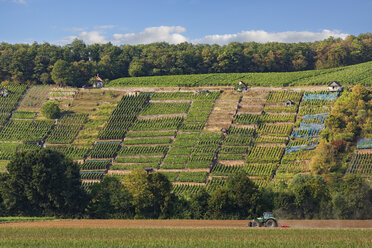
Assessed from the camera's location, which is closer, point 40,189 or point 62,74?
point 40,189

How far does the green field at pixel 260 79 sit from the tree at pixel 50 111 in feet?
67.4

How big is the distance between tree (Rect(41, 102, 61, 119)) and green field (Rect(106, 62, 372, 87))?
2055 cm

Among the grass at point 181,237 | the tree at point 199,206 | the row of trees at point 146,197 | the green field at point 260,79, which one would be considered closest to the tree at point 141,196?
the row of trees at point 146,197

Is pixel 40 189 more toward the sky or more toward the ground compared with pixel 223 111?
more toward the ground

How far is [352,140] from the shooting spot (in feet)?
335

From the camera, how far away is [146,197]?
76.1 m

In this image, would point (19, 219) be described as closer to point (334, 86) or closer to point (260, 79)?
point (334, 86)

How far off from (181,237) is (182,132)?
70.3 m

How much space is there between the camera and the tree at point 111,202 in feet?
250

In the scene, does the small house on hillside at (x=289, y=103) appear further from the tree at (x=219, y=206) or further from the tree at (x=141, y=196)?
the tree at (x=141, y=196)

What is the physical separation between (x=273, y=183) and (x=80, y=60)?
291 ft

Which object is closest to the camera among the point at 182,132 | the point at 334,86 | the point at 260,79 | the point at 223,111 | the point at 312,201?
the point at 312,201

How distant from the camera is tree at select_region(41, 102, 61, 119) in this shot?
5054 inches

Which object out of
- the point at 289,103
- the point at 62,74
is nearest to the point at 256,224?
the point at 289,103
